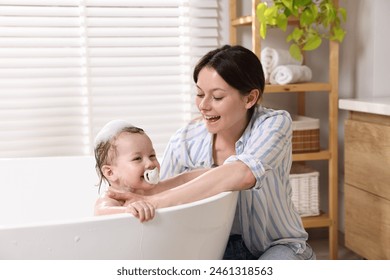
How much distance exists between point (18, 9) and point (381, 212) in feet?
6.12

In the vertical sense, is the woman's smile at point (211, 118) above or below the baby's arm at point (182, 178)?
above

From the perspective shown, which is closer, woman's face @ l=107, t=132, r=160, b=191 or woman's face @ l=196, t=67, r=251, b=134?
woman's face @ l=107, t=132, r=160, b=191

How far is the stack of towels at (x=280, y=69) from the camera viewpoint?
2.72 metres

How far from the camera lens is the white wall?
2.81m

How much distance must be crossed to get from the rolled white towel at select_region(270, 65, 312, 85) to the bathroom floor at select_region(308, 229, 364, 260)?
0.87m

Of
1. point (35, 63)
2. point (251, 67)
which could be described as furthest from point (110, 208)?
point (35, 63)

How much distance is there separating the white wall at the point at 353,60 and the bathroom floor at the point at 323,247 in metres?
0.12

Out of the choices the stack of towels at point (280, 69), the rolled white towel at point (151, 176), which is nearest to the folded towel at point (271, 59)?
the stack of towels at point (280, 69)

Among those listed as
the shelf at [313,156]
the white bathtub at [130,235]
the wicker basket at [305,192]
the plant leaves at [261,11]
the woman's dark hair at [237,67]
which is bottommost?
the wicker basket at [305,192]

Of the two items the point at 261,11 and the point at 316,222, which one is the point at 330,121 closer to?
the point at 316,222

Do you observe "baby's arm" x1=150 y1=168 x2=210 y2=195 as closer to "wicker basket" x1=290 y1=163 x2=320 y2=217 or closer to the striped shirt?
the striped shirt

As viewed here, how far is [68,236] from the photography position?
135 cm

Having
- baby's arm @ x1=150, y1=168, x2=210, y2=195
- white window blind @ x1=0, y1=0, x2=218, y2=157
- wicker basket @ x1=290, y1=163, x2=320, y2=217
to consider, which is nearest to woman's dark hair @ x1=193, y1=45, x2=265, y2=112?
baby's arm @ x1=150, y1=168, x2=210, y2=195

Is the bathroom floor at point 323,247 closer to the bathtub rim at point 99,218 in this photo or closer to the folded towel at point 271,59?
the folded towel at point 271,59
